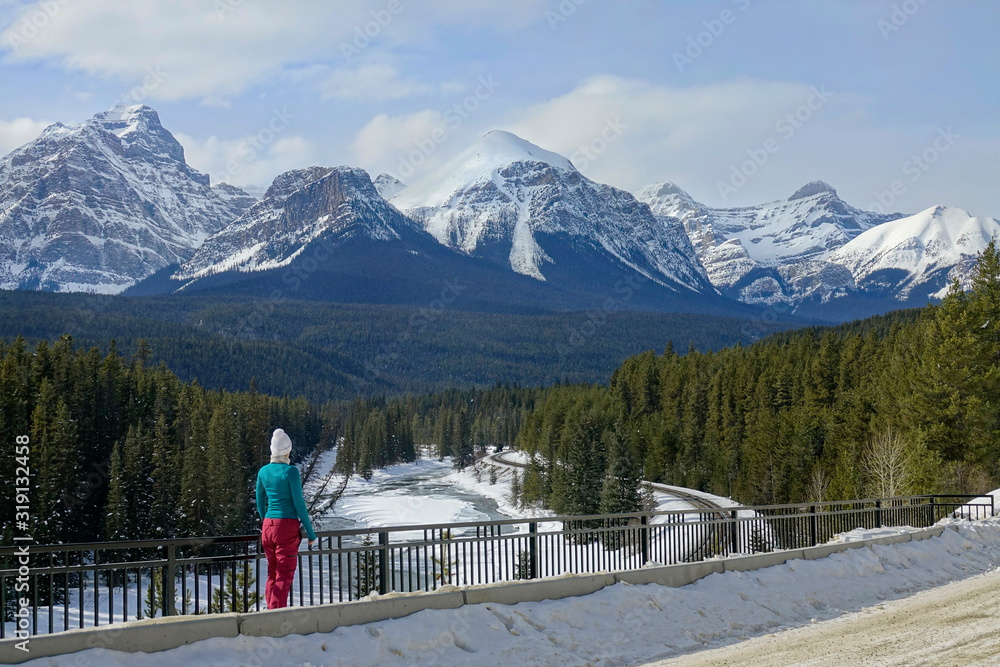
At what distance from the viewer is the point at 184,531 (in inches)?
2290

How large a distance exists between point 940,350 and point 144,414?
56485 mm

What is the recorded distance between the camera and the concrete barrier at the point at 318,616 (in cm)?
871

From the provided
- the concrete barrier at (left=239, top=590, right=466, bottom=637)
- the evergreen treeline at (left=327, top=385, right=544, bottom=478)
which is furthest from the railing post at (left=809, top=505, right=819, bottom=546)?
the evergreen treeline at (left=327, top=385, right=544, bottom=478)

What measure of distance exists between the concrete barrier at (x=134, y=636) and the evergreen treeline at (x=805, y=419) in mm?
39052

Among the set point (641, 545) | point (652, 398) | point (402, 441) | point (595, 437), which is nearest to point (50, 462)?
point (595, 437)

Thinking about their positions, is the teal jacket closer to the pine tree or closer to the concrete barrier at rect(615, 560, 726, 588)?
the concrete barrier at rect(615, 560, 726, 588)

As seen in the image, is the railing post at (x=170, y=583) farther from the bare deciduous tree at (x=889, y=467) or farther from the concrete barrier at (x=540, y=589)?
the bare deciduous tree at (x=889, y=467)

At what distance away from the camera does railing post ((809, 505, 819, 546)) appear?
67.3 feet

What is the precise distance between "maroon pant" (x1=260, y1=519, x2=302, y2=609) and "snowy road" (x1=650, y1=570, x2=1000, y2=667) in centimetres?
472

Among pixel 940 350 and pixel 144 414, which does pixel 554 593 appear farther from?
pixel 144 414

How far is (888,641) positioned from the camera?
1176cm

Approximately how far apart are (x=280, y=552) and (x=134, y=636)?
2.16 metres

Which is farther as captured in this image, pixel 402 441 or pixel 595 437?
pixel 402 441

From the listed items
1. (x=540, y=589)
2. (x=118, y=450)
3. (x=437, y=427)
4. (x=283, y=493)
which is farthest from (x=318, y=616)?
(x=437, y=427)
